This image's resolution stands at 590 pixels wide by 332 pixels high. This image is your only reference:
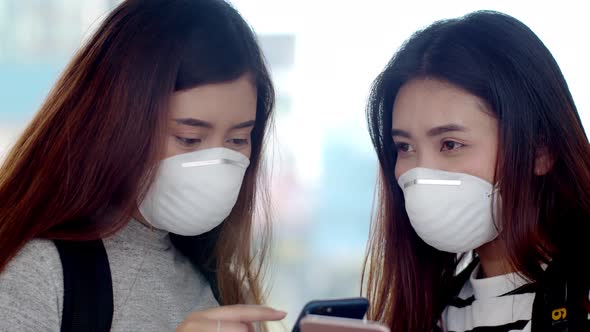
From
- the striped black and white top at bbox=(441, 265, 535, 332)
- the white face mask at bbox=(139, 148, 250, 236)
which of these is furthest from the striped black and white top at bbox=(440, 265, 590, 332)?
the white face mask at bbox=(139, 148, 250, 236)

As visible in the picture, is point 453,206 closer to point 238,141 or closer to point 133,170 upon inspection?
point 238,141

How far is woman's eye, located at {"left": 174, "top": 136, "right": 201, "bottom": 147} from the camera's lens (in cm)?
154

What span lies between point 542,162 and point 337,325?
80 centimetres

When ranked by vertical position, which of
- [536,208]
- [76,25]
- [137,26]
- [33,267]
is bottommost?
[33,267]

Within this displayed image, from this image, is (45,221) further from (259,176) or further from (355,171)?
(355,171)

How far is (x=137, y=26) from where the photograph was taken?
1.55 m

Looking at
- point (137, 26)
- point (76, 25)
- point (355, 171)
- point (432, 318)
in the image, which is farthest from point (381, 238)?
point (76, 25)

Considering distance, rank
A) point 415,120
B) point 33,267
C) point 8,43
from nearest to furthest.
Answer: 1. point 33,267
2. point 415,120
3. point 8,43

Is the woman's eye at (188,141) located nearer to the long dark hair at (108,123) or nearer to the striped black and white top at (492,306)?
the long dark hair at (108,123)

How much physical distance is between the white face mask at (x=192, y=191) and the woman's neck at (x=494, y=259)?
60 cm

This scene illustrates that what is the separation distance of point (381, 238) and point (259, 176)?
0.34 metres

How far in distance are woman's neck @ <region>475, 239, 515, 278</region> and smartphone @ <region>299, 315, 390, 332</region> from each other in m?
0.70

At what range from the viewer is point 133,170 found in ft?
4.88

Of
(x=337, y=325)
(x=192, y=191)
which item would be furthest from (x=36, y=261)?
(x=337, y=325)
